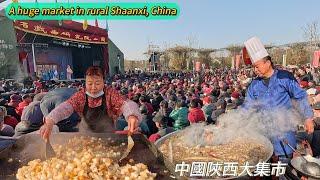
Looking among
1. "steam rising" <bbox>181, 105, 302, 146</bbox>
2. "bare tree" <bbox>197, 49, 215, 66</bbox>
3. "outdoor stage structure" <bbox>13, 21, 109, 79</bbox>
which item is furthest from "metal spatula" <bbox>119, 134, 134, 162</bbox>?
"bare tree" <bbox>197, 49, 215, 66</bbox>

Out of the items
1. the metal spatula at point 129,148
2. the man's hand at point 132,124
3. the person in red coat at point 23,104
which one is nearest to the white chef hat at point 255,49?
the man's hand at point 132,124

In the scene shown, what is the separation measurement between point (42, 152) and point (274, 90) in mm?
2614

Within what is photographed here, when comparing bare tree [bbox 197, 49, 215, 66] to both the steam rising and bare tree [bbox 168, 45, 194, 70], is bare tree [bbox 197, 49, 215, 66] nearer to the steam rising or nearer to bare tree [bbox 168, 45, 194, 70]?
→ bare tree [bbox 168, 45, 194, 70]

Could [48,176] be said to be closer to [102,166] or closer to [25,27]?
[102,166]

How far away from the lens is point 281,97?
3908mm

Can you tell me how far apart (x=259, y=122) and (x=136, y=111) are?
1.45 m

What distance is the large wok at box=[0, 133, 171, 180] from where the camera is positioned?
279 cm

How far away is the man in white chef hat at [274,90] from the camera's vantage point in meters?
3.81

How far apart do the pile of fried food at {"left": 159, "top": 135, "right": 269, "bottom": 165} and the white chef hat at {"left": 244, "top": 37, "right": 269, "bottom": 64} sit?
1100mm

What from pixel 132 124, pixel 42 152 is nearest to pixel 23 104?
pixel 42 152

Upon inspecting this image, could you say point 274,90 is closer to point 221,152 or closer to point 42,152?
point 221,152

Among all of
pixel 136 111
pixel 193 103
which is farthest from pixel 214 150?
pixel 193 103

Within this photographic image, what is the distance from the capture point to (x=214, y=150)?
308 cm

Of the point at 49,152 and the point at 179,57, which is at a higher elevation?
the point at 179,57
